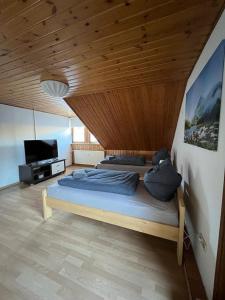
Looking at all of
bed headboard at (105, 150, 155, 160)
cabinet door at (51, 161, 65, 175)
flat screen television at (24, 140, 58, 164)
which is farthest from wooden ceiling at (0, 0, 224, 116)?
cabinet door at (51, 161, 65, 175)

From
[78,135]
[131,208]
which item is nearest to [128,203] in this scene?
[131,208]

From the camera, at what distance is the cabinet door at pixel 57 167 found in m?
4.36

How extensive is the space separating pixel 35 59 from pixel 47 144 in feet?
9.98

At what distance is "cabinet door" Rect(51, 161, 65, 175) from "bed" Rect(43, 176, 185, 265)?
2336mm

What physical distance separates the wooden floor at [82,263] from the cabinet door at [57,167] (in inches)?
85.5

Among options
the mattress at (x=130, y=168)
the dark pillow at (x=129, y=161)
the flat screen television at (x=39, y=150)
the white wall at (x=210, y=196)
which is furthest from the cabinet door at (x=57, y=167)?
the white wall at (x=210, y=196)

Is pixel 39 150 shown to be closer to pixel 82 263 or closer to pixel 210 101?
pixel 82 263

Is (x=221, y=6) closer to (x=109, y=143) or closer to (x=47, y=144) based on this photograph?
(x=109, y=143)

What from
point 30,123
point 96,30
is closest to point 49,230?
point 96,30

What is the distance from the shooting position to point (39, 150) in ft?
13.6

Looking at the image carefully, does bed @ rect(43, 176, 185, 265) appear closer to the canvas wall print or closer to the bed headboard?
the canvas wall print

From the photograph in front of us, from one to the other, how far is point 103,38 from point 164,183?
166cm

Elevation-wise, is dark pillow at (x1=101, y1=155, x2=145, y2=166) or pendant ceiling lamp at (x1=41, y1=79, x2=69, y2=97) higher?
pendant ceiling lamp at (x1=41, y1=79, x2=69, y2=97)

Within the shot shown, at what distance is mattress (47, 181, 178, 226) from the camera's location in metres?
1.52
